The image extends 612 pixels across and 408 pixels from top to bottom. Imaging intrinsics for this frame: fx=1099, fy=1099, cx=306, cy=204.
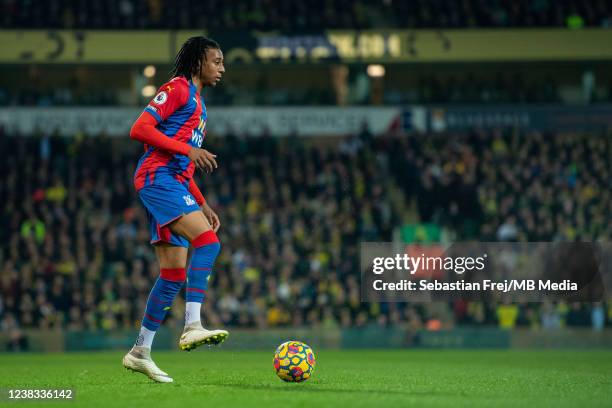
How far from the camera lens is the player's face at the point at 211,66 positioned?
9031mm

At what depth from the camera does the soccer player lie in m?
8.66

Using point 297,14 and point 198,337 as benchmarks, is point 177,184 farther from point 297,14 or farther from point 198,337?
point 297,14

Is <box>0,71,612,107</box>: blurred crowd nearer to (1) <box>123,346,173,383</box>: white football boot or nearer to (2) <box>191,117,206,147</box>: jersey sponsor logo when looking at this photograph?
(2) <box>191,117,206,147</box>: jersey sponsor logo

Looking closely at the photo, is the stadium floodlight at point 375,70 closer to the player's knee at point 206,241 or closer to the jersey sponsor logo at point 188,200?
the jersey sponsor logo at point 188,200

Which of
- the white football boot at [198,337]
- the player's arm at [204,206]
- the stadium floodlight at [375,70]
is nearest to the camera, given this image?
the white football boot at [198,337]

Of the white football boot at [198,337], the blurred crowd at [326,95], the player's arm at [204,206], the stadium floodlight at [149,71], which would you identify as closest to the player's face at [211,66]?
the player's arm at [204,206]

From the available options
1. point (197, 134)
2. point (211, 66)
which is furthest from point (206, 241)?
point (211, 66)

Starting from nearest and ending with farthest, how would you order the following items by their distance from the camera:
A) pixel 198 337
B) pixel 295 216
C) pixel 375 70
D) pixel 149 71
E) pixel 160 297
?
1. pixel 198 337
2. pixel 160 297
3. pixel 295 216
4. pixel 149 71
5. pixel 375 70

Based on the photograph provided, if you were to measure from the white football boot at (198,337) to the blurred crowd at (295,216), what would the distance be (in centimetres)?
1502

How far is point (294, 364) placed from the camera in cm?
913

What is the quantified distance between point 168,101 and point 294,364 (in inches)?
94.6

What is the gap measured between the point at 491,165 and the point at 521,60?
17.2 ft

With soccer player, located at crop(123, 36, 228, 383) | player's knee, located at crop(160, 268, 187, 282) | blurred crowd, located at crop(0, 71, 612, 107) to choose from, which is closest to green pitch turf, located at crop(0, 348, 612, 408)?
soccer player, located at crop(123, 36, 228, 383)

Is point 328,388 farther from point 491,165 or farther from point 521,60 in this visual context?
point 521,60
